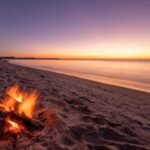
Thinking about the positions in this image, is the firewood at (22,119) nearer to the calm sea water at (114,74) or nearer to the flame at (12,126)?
the flame at (12,126)

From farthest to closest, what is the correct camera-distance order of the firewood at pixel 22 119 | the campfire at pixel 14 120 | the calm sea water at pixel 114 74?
the calm sea water at pixel 114 74 → the firewood at pixel 22 119 → the campfire at pixel 14 120

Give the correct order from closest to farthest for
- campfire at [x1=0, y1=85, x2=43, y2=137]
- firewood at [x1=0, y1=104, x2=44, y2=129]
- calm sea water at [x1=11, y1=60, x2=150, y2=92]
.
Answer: campfire at [x1=0, y1=85, x2=43, y2=137], firewood at [x1=0, y1=104, x2=44, y2=129], calm sea water at [x1=11, y1=60, x2=150, y2=92]

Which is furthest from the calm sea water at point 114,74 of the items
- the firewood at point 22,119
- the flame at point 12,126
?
the flame at point 12,126

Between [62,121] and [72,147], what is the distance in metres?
1.13

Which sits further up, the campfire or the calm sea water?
the campfire

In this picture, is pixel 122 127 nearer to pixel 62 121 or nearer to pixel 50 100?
pixel 62 121

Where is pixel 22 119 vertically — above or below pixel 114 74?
above

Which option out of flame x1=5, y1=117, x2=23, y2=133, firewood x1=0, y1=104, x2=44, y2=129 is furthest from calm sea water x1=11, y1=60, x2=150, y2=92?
flame x1=5, y1=117, x2=23, y2=133

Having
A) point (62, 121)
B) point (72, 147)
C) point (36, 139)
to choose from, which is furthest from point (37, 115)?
point (72, 147)

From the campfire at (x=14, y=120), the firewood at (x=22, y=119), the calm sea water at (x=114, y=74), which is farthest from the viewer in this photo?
the calm sea water at (x=114, y=74)

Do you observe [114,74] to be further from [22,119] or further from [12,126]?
[12,126]

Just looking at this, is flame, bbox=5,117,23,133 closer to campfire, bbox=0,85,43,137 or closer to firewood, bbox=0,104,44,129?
campfire, bbox=0,85,43,137

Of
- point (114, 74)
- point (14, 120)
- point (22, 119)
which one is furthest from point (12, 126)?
point (114, 74)

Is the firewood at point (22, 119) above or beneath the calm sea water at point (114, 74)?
above
